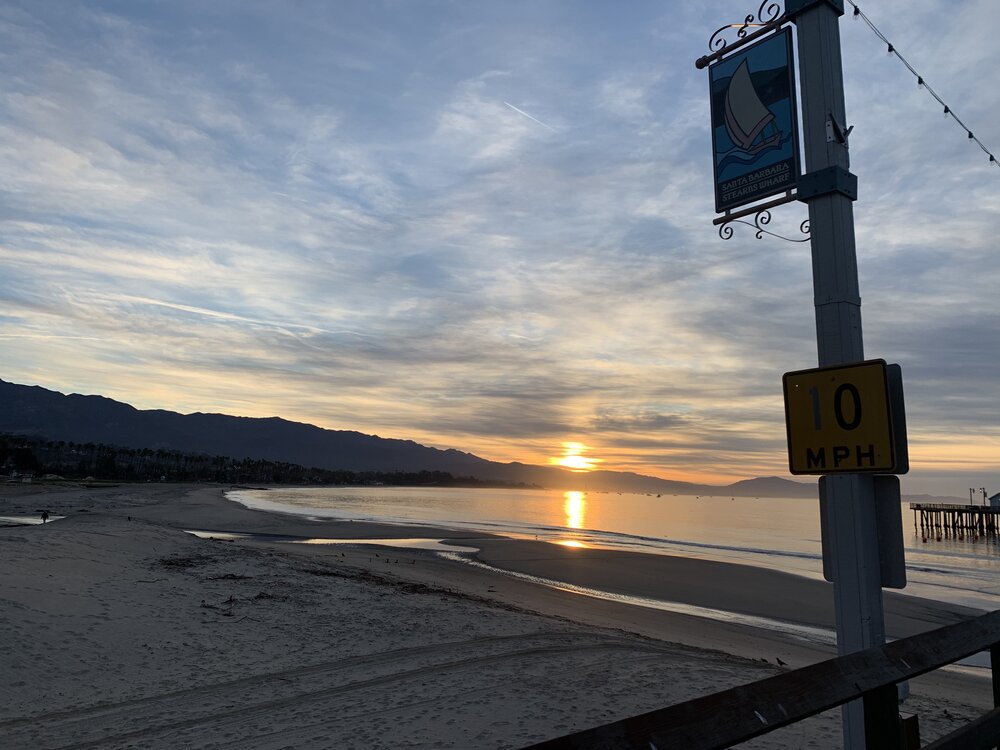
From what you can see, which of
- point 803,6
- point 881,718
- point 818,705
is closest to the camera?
point 818,705

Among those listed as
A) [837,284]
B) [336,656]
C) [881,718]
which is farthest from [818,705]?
[336,656]

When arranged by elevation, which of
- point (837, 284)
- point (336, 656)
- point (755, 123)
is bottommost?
point (336, 656)

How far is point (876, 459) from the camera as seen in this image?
3.54 meters

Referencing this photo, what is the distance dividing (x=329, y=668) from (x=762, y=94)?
8599 mm

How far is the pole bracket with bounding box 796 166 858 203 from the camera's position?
420cm

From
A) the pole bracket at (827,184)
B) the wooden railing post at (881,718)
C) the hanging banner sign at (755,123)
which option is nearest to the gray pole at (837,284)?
the pole bracket at (827,184)

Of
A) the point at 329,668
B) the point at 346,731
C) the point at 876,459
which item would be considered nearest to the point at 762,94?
the point at 876,459

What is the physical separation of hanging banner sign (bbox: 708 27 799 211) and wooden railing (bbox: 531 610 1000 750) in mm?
2987

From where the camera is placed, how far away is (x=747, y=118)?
4.85m

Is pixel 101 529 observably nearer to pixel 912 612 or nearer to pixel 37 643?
pixel 37 643

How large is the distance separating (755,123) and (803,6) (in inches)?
31.9

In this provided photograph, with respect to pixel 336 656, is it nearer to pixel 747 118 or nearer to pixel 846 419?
pixel 846 419

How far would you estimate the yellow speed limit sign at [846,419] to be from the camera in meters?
3.53

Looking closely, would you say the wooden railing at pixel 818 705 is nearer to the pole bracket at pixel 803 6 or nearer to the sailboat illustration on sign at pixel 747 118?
the sailboat illustration on sign at pixel 747 118
